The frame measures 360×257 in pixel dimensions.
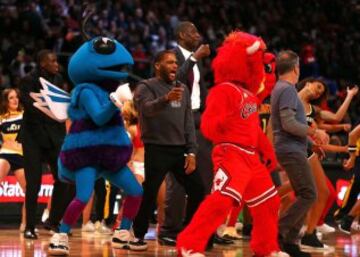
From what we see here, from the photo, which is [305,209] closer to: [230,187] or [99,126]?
[230,187]

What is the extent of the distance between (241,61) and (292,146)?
1.06 m

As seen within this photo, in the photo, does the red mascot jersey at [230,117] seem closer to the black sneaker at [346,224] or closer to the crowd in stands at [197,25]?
the black sneaker at [346,224]

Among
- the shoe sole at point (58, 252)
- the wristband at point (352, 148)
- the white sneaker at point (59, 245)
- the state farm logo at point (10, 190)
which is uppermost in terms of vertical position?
the wristband at point (352, 148)

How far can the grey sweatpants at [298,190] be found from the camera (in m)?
7.70

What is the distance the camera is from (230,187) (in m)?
6.77

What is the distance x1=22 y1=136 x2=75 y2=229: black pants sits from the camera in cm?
922

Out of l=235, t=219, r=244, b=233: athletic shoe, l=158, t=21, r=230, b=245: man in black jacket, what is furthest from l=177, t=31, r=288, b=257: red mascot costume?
l=235, t=219, r=244, b=233: athletic shoe

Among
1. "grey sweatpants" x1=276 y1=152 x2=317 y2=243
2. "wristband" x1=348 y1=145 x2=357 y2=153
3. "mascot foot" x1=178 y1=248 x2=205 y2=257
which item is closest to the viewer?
"mascot foot" x1=178 y1=248 x2=205 y2=257

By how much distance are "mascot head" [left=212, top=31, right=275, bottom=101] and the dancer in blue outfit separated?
908 mm

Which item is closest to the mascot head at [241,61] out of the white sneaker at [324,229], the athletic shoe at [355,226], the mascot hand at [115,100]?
the mascot hand at [115,100]

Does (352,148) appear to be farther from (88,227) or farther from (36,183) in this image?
(36,183)

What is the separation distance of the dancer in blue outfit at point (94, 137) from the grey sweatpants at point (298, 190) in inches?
48.6

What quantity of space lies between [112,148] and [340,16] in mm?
16053

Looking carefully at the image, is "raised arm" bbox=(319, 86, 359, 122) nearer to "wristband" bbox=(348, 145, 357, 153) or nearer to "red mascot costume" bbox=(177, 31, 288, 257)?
"wristband" bbox=(348, 145, 357, 153)
